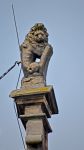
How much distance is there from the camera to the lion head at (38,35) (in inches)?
387

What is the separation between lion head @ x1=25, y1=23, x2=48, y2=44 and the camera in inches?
387

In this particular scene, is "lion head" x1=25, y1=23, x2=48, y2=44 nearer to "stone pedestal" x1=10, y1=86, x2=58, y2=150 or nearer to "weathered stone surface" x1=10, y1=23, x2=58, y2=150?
"weathered stone surface" x1=10, y1=23, x2=58, y2=150

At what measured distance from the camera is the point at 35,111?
8.39 m

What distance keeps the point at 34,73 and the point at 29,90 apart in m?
0.64

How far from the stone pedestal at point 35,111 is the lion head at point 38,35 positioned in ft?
5.46

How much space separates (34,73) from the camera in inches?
357

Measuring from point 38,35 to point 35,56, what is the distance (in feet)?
1.98

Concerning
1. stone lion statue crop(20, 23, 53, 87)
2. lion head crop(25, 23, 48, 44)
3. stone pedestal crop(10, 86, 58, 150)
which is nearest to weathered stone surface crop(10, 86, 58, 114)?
stone pedestal crop(10, 86, 58, 150)

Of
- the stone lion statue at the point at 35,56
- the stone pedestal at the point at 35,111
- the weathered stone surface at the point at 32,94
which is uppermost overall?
the stone lion statue at the point at 35,56

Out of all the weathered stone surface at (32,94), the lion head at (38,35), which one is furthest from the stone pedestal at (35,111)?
the lion head at (38,35)

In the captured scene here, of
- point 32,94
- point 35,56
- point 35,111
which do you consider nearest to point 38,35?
point 35,56

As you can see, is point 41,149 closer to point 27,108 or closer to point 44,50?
point 27,108

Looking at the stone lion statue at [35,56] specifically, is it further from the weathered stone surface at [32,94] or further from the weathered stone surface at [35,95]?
the weathered stone surface at [32,94]

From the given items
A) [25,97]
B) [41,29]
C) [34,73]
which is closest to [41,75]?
[34,73]
